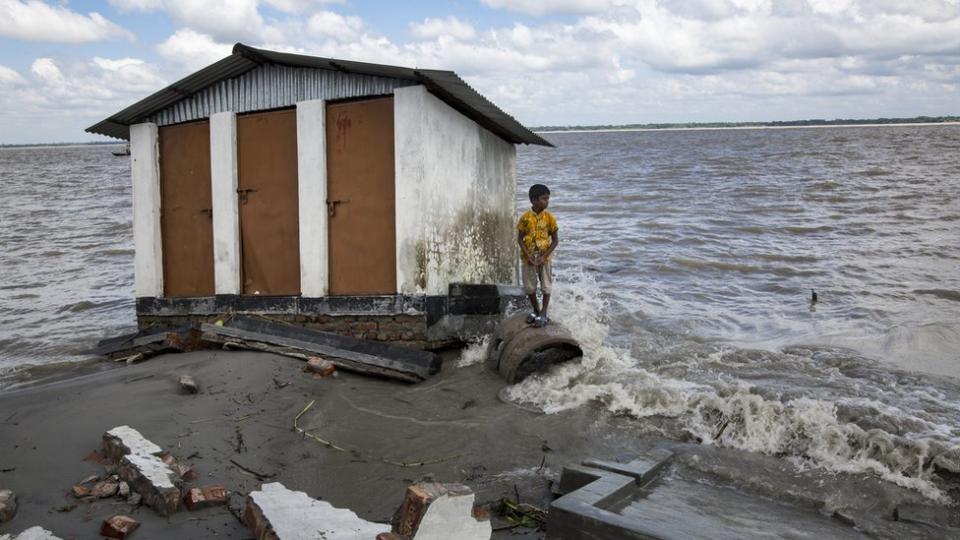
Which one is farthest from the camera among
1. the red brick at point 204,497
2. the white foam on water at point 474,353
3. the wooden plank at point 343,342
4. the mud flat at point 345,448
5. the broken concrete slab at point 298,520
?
the white foam on water at point 474,353

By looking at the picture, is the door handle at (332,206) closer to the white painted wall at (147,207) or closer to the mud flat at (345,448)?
the mud flat at (345,448)

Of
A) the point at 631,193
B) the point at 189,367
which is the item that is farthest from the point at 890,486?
the point at 631,193

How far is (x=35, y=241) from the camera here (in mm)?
23016

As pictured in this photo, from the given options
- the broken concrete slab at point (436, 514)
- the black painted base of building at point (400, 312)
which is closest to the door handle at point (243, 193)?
the black painted base of building at point (400, 312)

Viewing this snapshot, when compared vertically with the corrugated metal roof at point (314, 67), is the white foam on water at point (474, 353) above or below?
below

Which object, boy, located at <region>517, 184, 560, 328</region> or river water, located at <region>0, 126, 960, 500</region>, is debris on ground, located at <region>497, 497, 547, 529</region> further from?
boy, located at <region>517, 184, 560, 328</region>

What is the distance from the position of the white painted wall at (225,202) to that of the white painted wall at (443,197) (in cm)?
239

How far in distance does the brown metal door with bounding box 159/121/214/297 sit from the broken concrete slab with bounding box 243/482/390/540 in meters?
6.07

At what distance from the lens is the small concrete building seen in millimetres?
8617

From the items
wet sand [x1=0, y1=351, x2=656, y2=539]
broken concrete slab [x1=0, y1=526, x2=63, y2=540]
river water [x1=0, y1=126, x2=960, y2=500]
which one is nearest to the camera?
broken concrete slab [x1=0, y1=526, x2=63, y2=540]

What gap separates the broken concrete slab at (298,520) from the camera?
388 cm

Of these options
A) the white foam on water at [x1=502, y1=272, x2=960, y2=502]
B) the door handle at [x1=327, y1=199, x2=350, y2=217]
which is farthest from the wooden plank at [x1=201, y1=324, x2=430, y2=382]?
the door handle at [x1=327, y1=199, x2=350, y2=217]

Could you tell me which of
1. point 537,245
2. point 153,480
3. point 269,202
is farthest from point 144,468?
point 269,202

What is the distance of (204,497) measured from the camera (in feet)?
14.8
